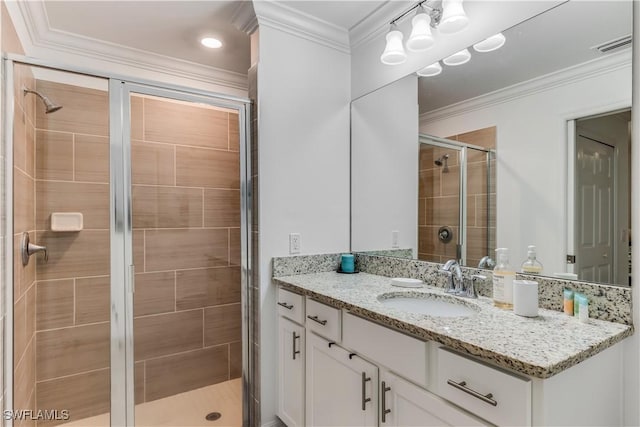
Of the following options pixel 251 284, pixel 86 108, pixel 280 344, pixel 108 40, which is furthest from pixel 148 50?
pixel 280 344

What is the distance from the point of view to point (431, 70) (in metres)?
1.77

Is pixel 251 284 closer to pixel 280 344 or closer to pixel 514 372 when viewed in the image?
pixel 280 344

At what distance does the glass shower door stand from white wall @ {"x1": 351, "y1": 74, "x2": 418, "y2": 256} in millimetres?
763

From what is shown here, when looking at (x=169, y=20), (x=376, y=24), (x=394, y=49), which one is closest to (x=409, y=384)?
(x=394, y=49)

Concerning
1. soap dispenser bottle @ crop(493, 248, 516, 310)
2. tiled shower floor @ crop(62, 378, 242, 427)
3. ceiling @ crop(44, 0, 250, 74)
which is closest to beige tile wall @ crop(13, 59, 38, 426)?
tiled shower floor @ crop(62, 378, 242, 427)

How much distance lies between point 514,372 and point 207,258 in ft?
5.12

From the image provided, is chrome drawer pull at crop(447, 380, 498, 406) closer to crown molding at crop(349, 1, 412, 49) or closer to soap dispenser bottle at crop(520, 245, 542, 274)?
soap dispenser bottle at crop(520, 245, 542, 274)

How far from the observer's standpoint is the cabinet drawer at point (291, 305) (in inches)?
67.4

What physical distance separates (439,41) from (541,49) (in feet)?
1.62

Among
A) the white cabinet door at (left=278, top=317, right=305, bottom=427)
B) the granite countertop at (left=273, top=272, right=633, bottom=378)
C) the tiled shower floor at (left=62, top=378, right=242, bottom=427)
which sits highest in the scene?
the granite countertop at (left=273, top=272, right=633, bottom=378)

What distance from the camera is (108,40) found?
2.21 meters

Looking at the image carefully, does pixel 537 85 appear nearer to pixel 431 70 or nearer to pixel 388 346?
pixel 431 70

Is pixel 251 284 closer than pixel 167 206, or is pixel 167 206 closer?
pixel 167 206

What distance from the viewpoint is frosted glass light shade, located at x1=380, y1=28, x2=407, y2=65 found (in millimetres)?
1810
